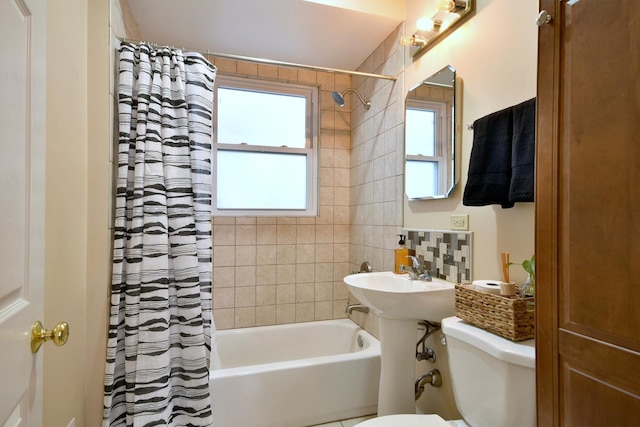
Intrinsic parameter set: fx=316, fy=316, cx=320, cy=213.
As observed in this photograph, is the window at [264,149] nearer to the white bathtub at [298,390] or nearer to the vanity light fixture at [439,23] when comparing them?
the vanity light fixture at [439,23]

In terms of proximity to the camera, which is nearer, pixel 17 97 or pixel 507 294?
pixel 17 97

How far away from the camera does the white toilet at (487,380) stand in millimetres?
882

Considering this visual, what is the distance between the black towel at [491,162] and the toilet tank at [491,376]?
51cm

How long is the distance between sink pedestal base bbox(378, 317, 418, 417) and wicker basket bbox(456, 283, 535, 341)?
0.48m

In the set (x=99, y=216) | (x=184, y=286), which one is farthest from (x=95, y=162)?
(x=184, y=286)

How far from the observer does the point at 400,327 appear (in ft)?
5.10

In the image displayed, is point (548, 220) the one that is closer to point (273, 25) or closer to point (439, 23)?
point (439, 23)

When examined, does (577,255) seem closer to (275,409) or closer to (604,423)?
(604,423)

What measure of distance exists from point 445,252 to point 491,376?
738 mm

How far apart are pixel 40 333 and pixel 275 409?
1382 mm

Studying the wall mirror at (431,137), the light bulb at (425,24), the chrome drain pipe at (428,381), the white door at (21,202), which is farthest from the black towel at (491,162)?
the white door at (21,202)

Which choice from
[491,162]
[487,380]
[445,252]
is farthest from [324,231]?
[487,380]

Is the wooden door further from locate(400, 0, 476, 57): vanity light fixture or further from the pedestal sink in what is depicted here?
locate(400, 0, 476, 57): vanity light fixture

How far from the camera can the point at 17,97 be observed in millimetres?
626
